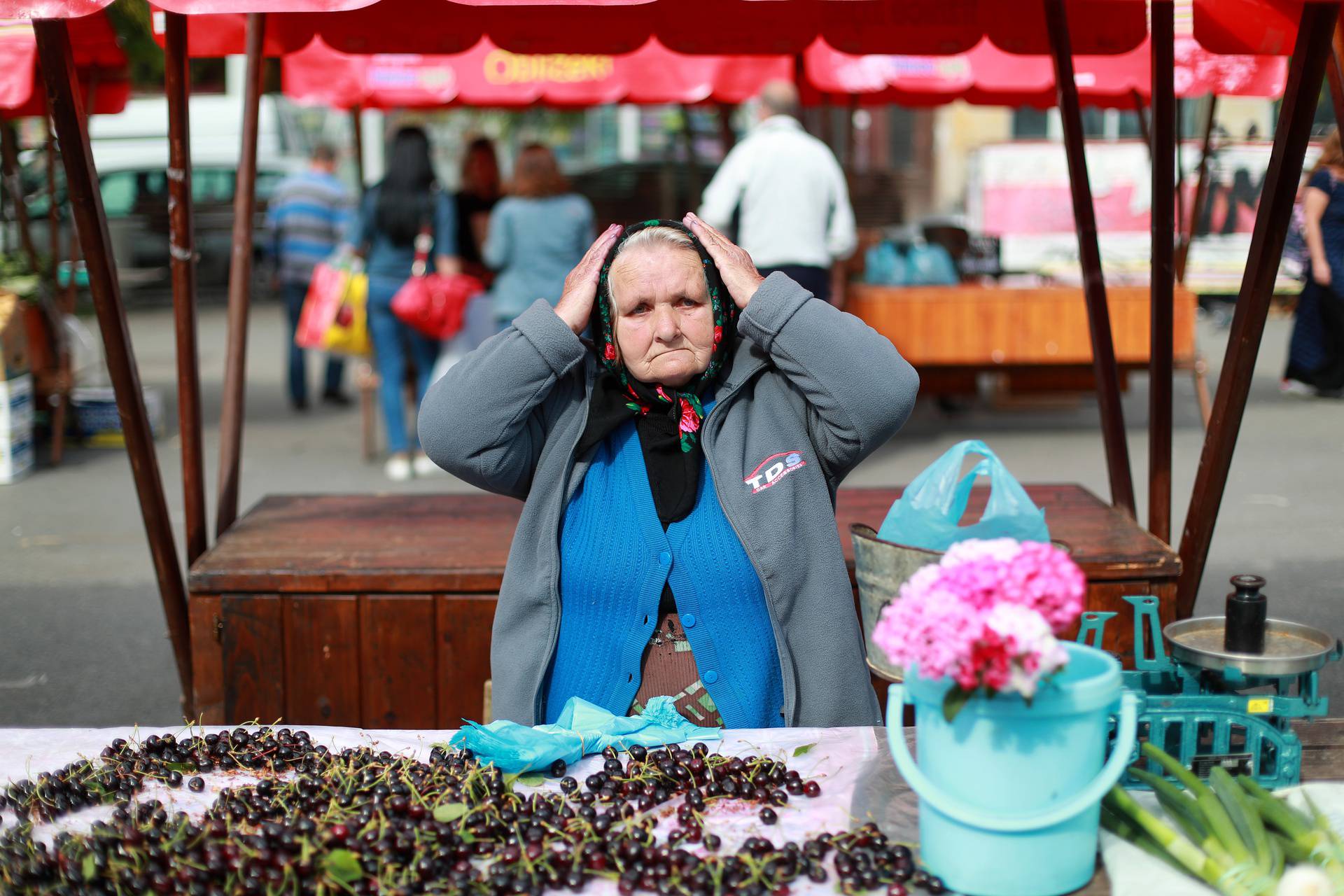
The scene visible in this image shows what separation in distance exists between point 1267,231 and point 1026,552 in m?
1.72

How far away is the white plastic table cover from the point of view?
173 centimetres

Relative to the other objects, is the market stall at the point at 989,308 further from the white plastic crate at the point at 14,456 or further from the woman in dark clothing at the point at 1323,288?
the white plastic crate at the point at 14,456

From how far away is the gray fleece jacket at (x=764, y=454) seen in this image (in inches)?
89.5

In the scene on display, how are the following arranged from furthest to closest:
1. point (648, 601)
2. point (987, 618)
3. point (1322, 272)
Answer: point (1322, 272)
point (648, 601)
point (987, 618)

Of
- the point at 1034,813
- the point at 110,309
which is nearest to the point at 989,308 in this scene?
the point at 110,309

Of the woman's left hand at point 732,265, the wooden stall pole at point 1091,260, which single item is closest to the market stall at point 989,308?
the wooden stall pole at point 1091,260

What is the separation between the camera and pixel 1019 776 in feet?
4.89

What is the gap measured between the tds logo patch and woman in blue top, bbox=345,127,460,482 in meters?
4.50

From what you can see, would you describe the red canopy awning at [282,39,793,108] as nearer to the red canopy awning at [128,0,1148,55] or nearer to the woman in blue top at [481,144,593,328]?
the woman in blue top at [481,144,593,328]

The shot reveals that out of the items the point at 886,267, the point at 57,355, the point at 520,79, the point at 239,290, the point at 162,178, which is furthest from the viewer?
the point at 162,178

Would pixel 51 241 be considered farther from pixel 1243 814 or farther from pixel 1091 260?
pixel 1243 814

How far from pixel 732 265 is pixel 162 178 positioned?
16.8 meters

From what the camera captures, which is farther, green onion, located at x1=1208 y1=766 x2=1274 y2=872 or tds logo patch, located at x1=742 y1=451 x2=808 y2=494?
tds logo patch, located at x1=742 y1=451 x2=808 y2=494

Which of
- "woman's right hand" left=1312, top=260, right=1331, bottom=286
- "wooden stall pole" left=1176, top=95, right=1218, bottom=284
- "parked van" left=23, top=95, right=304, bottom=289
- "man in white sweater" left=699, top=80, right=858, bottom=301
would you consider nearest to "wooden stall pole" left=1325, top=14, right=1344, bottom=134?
"wooden stall pole" left=1176, top=95, right=1218, bottom=284
